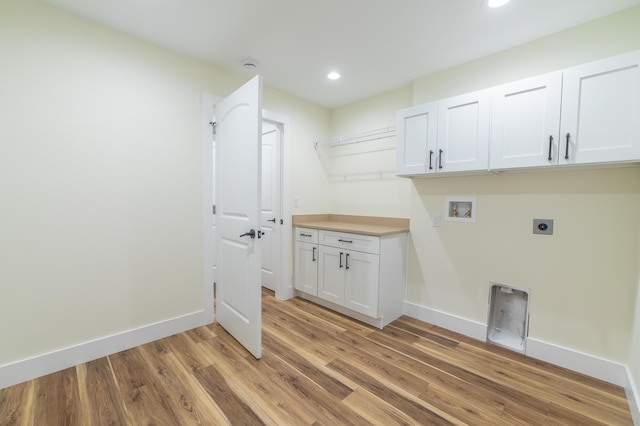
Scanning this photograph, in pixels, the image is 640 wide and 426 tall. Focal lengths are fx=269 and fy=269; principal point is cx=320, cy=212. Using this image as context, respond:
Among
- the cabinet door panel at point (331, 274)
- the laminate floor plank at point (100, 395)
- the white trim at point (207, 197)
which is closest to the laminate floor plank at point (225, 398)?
the laminate floor plank at point (100, 395)

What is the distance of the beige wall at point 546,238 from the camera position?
179 centimetres

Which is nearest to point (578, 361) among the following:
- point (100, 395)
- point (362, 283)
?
point (362, 283)

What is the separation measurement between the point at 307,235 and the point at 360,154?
1.21 meters

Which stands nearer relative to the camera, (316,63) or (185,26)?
(185,26)

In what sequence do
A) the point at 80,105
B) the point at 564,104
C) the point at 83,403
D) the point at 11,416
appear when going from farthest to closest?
the point at 80,105 → the point at 564,104 → the point at 83,403 → the point at 11,416

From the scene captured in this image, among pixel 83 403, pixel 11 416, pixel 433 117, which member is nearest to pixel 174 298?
pixel 83 403

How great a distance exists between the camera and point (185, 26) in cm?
198

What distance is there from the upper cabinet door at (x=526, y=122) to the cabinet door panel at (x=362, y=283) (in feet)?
4.29

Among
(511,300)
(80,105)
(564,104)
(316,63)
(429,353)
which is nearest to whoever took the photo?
(564,104)

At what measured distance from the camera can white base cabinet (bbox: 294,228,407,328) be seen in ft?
8.37

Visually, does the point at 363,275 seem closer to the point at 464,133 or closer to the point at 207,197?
the point at 464,133

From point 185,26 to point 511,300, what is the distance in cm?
341

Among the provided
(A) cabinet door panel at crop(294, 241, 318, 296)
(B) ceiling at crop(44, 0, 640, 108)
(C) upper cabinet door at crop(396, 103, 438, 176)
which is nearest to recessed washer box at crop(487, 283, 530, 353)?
(C) upper cabinet door at crop(396, 103, 438, 176)

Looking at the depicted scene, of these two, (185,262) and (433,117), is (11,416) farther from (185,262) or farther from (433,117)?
(433,117)
